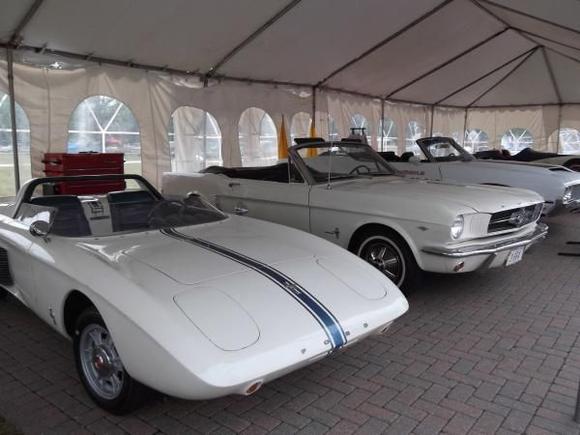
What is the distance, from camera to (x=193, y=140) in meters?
10.7

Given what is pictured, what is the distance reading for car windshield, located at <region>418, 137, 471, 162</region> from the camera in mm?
8242

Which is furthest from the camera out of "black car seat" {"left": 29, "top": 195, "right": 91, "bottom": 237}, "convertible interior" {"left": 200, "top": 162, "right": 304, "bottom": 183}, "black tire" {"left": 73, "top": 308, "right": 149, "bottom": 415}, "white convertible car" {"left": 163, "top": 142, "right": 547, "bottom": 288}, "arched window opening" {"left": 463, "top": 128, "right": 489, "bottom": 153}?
"arched window opening" {"left": 463, "top": 128, "right": 489, "bottom": 153}

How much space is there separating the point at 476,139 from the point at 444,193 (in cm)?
1789

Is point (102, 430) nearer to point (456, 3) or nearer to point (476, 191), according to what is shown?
point (476, 191)

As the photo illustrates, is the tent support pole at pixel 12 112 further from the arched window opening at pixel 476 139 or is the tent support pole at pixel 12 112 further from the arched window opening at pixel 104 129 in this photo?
the arched window opening at pixel 476 139

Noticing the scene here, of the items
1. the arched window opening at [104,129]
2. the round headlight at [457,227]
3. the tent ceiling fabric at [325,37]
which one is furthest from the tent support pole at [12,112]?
the round headlight at [457,227]

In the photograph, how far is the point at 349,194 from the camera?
4820mm

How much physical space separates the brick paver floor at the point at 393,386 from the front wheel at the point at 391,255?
332 mm

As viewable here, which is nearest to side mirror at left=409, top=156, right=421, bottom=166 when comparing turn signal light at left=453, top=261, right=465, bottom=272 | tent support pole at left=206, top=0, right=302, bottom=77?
tent support pole at left=206, top=0, right=302, bottom=77

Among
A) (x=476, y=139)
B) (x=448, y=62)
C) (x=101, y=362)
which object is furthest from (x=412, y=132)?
(x=101, y=362)

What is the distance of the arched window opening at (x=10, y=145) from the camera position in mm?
7660

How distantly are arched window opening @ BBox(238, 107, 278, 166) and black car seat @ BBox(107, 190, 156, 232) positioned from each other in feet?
25.6

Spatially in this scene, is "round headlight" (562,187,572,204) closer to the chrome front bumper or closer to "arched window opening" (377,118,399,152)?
the chrome front bumper

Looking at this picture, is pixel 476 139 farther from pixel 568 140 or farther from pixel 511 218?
pixel 511 218
